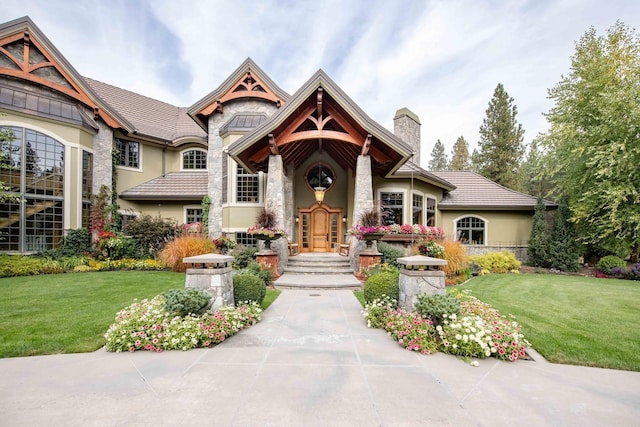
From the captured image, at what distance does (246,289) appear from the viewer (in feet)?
17.5

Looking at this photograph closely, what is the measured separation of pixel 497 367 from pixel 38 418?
4.64 m

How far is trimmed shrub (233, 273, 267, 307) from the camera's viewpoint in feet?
17.4

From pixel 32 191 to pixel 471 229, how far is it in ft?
64.8

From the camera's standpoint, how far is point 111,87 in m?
16.5

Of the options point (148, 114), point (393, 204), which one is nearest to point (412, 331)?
point (393, 204)

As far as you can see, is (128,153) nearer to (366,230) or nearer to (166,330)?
(366,230)

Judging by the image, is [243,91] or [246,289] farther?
[243,91]

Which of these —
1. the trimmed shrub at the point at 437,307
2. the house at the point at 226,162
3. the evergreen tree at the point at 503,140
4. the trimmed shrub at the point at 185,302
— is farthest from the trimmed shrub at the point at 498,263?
the evergreen tree at the point at 503,140

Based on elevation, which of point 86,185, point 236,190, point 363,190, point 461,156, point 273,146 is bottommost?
point 363,190

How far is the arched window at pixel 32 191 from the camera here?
1037 cm

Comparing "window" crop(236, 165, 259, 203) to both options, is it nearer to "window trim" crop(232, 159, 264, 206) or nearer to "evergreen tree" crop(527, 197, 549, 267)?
"window trim" crop(232, 159, 264, 206)

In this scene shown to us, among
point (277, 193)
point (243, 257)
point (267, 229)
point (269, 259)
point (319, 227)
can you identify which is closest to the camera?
point (269, 259)

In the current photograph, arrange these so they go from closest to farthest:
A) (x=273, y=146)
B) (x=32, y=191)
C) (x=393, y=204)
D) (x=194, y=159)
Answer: (x=273, y=146) → (x=32, y=191) → (x=393, y=204) → (x=194, y=159)

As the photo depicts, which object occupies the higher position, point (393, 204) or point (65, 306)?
point (393, 204)
